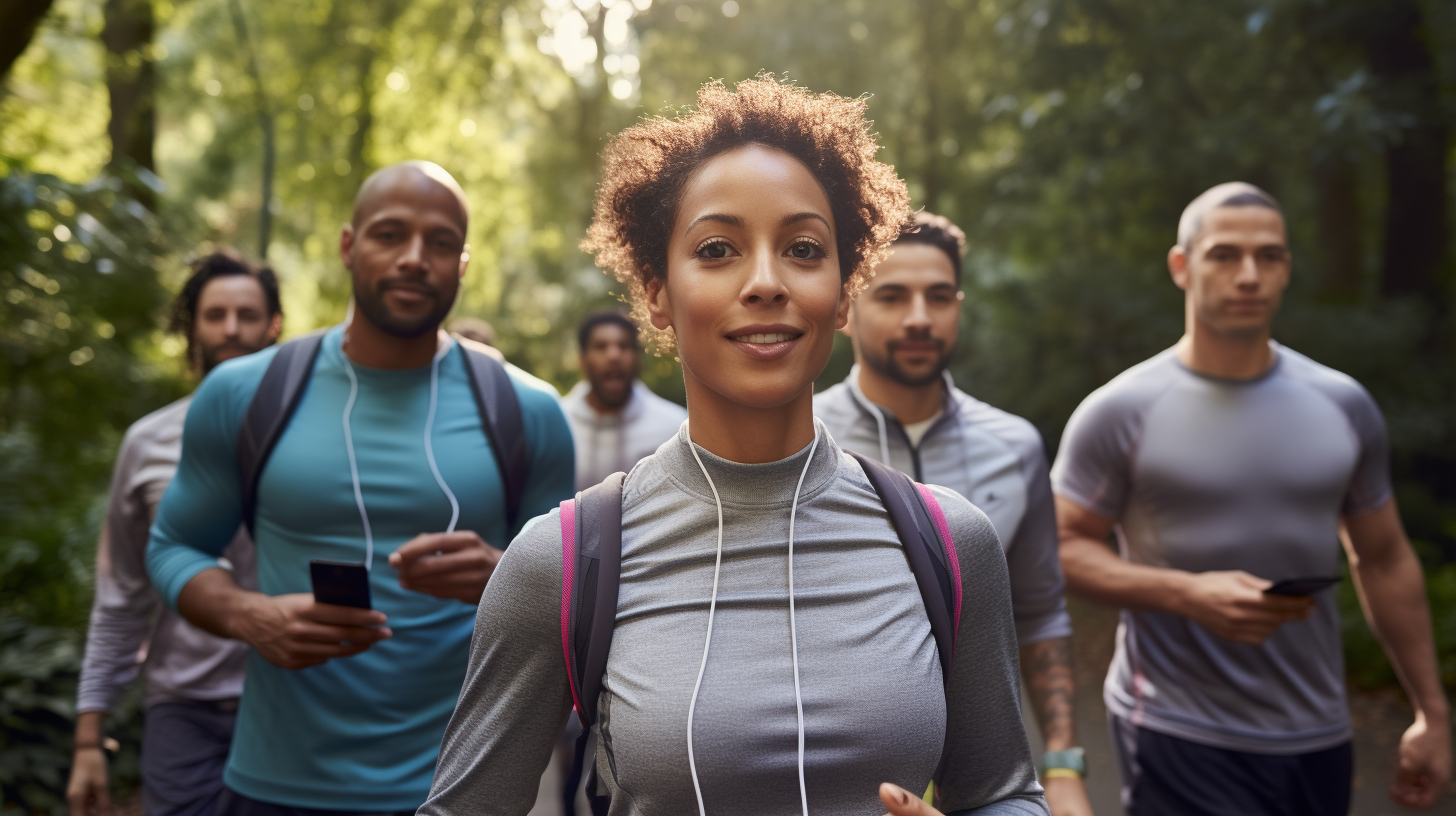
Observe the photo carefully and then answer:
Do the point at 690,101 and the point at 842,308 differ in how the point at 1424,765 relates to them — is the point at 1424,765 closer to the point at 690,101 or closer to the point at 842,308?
the point at 842,308

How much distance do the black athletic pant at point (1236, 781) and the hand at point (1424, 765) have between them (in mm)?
182

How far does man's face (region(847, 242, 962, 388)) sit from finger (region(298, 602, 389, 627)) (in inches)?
71.1

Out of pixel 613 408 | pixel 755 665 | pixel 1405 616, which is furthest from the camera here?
pixel 613 408

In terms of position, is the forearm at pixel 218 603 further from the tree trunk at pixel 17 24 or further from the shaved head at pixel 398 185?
the tree trunk at pixel 17 24

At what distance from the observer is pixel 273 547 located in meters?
3.49

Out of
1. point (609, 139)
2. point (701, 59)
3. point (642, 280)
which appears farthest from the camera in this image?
point (701, 59)

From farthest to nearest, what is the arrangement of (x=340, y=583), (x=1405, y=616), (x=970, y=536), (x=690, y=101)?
(x=690, y=101), (x=1405, y=616), (x=340, y=583), (x=970, y=536)

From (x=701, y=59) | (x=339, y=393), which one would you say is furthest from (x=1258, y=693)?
(x=701, y=59)

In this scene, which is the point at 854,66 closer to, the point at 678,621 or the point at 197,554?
the point at 197,554

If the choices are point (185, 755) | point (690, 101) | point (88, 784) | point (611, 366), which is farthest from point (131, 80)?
point (185, 755)

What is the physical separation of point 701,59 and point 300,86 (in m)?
7.49

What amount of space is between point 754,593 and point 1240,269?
10.2ft

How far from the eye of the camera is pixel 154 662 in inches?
176

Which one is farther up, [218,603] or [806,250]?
[806,250]
